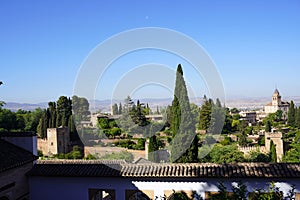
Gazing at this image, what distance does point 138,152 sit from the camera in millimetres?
23703

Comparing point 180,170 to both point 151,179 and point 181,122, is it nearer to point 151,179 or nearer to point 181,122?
point 151,179

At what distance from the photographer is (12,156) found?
7.15 m

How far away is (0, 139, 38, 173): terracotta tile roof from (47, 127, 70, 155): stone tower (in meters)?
18.8

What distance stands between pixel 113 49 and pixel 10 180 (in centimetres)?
503

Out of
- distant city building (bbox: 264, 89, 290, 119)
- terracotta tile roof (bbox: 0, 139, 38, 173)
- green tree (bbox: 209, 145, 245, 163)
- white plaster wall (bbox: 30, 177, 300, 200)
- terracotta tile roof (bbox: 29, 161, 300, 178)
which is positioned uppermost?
distant city building (bbox: 264, 89, 290, 119)

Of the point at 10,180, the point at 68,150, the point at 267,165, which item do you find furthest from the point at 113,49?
the point at 68,150

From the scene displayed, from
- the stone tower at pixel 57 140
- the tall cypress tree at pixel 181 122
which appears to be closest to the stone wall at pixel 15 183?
the tall cypress tree at pixel 181 122

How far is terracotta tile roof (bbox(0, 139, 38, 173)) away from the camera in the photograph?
659 cm

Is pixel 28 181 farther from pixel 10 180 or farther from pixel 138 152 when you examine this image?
pixel 138 152

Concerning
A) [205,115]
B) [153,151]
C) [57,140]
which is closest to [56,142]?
[57,140]

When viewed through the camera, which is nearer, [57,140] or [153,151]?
[153,151]

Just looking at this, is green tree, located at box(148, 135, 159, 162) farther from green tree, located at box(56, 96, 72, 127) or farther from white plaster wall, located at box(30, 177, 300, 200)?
green tree, located at box(56, 96, 72, 127)

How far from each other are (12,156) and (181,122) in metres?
8.71

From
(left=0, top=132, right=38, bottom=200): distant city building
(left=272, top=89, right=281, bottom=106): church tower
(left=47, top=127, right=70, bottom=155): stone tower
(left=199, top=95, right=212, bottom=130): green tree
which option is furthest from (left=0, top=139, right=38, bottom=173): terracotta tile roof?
(left=272, top=89, right=281, bottom=106): church tower
